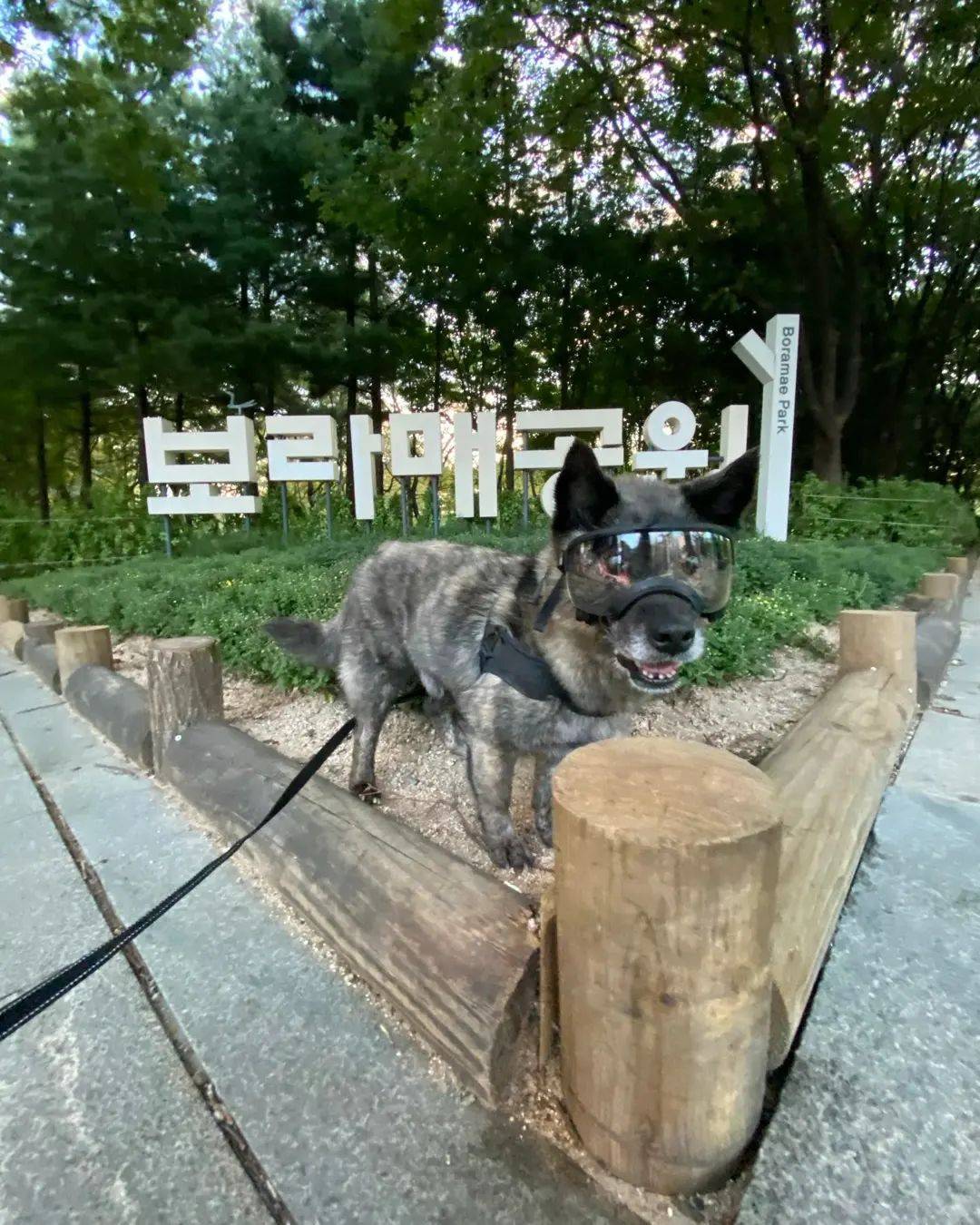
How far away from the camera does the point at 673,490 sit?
1.87m

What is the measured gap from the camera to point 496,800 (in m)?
2.23

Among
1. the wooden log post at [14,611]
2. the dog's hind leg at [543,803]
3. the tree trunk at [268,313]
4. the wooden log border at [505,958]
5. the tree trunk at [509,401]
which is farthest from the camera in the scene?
the tree trunk at [509,401]

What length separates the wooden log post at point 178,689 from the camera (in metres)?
2.71

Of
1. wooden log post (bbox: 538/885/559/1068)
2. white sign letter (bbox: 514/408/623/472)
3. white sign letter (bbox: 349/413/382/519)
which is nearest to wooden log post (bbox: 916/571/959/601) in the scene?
white sign letter (bbox: 514/408/623/472)

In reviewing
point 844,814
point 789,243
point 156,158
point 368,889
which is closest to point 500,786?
point 368,889

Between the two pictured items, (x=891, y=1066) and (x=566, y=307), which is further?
(x=566, y=307)

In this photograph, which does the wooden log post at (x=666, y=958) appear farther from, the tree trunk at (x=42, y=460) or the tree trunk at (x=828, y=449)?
the tree trunk at (x=42, y=460)

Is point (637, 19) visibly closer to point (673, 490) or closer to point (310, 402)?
point (310, 402)

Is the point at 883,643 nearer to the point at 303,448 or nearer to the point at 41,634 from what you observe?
the point at 41,634

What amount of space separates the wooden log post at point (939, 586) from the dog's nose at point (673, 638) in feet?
15.8

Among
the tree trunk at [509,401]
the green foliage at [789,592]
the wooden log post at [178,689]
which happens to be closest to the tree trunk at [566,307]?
the tree trunk at [509,401]

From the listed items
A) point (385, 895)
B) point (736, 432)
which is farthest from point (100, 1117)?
point (736, 432)

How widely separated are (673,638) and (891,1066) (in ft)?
3.06

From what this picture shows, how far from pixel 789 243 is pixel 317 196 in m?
9.09
